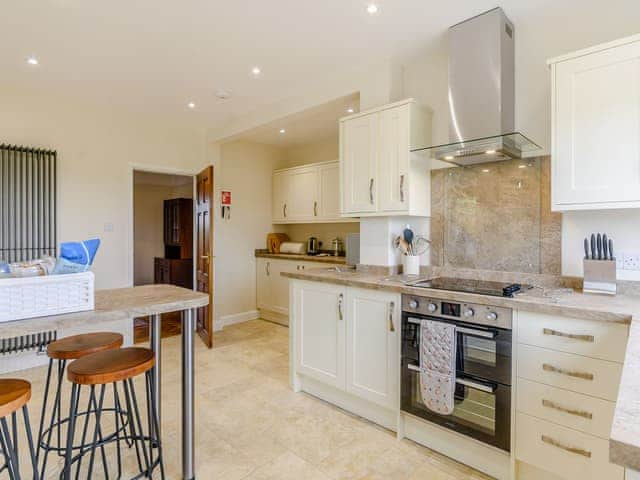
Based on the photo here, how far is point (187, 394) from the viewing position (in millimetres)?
→ 1853

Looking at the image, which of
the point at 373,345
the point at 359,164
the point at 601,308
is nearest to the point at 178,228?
the point at 359,164

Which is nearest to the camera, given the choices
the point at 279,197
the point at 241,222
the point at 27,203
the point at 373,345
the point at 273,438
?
the point at 273,438

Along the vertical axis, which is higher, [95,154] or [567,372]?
[95,154]

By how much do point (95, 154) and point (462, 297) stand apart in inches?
159

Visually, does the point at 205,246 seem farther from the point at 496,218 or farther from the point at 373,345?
the point at 496,218

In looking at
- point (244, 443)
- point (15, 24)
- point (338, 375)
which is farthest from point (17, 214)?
point (338, 375)

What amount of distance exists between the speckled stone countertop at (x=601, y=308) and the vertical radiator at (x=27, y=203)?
2631 mm

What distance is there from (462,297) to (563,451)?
2.67 feet

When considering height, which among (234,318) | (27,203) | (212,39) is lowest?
(234,318)

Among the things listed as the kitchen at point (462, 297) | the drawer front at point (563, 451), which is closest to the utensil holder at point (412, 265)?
the kitchen at point (462, 297)

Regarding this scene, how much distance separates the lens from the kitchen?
5.74 feet

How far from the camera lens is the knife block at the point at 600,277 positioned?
1.97m

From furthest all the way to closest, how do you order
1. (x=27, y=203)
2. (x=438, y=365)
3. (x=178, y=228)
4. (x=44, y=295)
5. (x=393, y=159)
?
(x=178, y=228) → (x=27, y=203) → (x=393, y=159) → (x=438, y=365) → (x=44, y=295)

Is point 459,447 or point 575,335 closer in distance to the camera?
point 575,335
